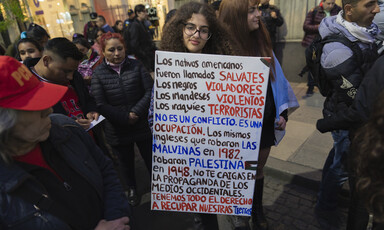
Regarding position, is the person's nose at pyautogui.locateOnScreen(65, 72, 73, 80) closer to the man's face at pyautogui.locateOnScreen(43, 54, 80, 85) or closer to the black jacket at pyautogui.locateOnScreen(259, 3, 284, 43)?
the man's face at pyautogui.locateOnScreen(43, 54, 80, 85)

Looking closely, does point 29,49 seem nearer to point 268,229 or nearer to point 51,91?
point 51,91

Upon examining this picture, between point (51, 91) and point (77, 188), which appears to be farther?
point (77, 188)

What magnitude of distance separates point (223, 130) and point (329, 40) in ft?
4.16

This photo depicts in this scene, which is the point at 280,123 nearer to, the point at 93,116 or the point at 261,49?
the point at 261,49

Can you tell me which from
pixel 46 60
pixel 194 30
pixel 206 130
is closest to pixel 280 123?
pixel 206 130

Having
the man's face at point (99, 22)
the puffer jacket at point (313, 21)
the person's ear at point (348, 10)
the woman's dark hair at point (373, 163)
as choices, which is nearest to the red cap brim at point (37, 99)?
the woman's dark hair at point (373, 163)

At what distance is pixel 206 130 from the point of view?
65.6 inches

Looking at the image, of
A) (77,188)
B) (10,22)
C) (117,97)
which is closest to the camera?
(77,188)

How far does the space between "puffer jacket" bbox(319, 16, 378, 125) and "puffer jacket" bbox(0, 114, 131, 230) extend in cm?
186

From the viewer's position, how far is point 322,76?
221cm

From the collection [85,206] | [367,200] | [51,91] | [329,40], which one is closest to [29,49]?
[51,91]

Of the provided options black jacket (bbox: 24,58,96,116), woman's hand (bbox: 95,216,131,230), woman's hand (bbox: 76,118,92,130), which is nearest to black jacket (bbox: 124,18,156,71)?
black jacket (bbox: 24,58,96,116)

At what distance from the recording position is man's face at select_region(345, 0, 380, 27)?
199cm

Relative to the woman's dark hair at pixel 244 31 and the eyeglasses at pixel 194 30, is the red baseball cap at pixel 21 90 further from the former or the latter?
the woman's dark hair at pixel 244 31
